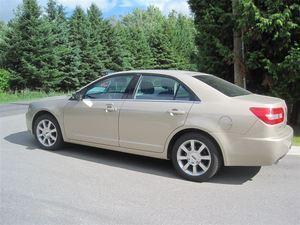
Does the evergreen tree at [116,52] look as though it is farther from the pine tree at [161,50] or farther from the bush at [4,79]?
the bush at [4,79]

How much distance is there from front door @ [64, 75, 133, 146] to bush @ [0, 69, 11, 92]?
18931mm

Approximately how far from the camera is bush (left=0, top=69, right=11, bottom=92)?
2463cm

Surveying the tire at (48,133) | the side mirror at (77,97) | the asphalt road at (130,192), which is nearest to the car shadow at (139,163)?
the asphalt road at (130,192)

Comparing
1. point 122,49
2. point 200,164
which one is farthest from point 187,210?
point 122,49

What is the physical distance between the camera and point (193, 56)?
505 inches

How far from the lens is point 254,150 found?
5594 millimetres

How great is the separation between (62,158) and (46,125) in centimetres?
92

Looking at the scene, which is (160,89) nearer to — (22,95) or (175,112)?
(175,112)

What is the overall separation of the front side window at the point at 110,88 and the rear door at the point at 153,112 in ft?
0.83

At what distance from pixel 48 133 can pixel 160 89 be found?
2.48 m

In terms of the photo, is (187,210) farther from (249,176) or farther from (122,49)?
(122,49)

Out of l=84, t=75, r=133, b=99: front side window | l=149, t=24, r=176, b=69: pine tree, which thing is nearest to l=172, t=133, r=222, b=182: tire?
l=84, t=75, r=133, b=99: front side window

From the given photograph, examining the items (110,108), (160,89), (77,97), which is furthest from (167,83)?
(77,97)

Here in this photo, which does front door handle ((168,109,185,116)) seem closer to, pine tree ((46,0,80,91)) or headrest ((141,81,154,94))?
headrest ((141,81,154,94))
